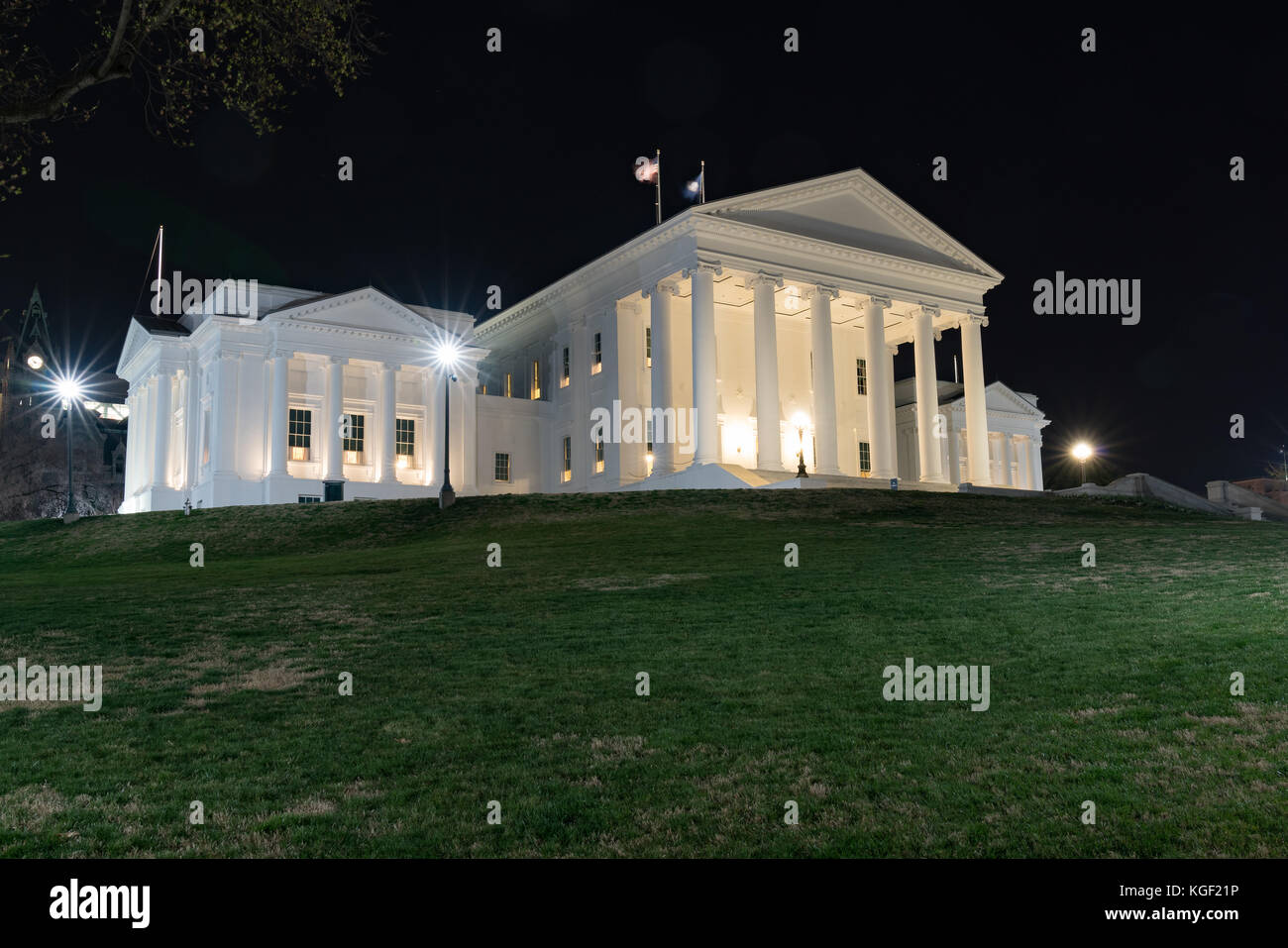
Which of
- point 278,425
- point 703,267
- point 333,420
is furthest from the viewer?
point 333,420

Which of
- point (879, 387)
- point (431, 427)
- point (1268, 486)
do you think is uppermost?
point (879, 387)

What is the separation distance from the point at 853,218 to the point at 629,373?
48.0ft

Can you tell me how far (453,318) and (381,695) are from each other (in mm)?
52714

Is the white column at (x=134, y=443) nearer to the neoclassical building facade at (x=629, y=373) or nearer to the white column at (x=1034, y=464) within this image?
the neoclassical building facade at (x=629, y=373)

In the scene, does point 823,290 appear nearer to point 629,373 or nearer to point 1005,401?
point 629,373

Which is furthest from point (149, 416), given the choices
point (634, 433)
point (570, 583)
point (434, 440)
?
point (570, 583)

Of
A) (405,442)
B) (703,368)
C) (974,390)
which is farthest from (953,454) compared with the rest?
(405,442)

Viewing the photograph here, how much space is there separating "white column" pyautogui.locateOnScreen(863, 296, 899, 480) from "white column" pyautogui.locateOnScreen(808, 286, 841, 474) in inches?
120

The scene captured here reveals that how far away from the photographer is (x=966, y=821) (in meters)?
8.30

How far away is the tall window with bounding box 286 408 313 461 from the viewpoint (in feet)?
186

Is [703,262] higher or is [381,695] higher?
[703,262]

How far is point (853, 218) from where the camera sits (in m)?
55.7
